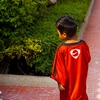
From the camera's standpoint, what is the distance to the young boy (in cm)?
359

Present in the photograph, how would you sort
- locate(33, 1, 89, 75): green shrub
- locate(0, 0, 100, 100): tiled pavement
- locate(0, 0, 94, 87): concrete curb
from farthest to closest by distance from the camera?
locate(33, 1, 89, 75): green shrub < locate(0, 0, 94, 87): concrete curb < locate(0, 0, 100, 100): tiled pavement

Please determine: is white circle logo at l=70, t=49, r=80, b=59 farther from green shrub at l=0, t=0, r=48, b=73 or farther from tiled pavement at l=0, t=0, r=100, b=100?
green shrub at l=0, t=0, r=48, b=73

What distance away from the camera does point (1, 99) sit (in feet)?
17.2

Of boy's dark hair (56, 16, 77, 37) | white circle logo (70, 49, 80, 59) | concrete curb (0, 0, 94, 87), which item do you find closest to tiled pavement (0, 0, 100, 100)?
concrete curb (0, 0, 94, 87)

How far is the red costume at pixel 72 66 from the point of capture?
3.60 m

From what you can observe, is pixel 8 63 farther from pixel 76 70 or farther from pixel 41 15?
pixel 76 70

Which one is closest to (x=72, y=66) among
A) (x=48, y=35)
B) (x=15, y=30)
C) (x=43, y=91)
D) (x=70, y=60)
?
(x=70, y=60)

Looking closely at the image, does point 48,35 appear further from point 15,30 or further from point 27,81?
point 27,81

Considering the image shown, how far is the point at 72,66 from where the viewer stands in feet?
11.9

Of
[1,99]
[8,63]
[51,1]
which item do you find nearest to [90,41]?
[51,1]

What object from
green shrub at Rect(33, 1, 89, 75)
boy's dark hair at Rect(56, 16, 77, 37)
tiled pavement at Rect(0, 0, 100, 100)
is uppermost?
boy's dark hair at Rect(56, 16, 77, 37)

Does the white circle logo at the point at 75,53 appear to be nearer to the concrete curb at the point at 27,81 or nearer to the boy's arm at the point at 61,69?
the boy's arm at the point at 61,69

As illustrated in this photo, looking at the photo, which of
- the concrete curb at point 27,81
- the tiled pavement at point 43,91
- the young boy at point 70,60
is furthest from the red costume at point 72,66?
the concrete curb at point 27,81

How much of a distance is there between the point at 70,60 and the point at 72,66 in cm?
7
